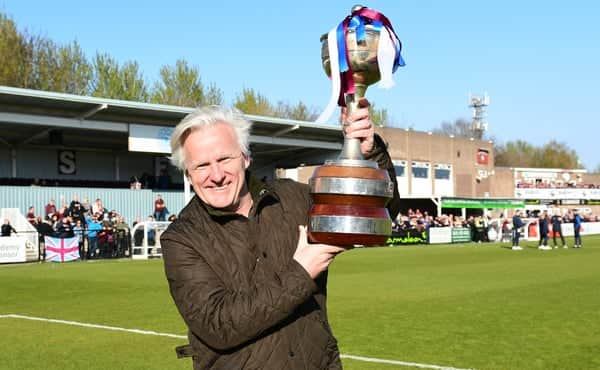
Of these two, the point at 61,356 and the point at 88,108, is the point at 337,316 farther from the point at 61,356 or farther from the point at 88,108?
the point at 88,108

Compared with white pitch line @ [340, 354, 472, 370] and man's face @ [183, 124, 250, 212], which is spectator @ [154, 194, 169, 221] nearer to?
white pitch line @ [340, 354, 472, 370]

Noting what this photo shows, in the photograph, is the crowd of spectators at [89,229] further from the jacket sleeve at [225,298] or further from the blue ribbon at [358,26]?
the blue ribbon at [358,26]

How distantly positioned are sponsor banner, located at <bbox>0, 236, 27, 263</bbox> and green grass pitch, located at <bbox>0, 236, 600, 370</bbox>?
599 cm

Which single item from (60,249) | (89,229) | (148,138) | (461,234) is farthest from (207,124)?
(461,234)

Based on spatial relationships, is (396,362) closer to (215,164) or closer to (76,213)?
(215,164)

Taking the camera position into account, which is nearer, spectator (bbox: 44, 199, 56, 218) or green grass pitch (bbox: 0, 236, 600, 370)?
green grass pitch (bbox: 0, 236, 600, 370)

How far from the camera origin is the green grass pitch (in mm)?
8328

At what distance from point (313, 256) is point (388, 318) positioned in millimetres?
9122

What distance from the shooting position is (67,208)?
29.7 metres

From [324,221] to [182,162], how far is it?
2.47 ft

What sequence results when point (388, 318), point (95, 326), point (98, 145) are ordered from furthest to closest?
point (98, 145) < point (388, 318) < point (95, 326)

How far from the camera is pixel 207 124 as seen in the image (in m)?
2.75

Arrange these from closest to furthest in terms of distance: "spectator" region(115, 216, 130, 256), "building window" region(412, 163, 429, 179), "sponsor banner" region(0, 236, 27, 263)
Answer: "sponsor banner" region(0, 236, 27, 263), "spectator" region(115, 216, 130, 256), "building window" region(412, 163, 429, 179)

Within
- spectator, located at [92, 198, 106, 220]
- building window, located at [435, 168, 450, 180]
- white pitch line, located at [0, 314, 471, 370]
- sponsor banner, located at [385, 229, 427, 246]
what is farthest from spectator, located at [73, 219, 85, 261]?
building window, located at [435, 168, 450, 180]
